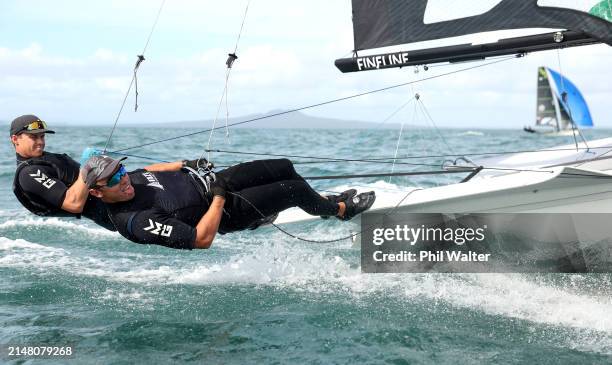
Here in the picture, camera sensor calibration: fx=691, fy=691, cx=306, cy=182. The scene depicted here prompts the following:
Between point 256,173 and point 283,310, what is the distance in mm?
783

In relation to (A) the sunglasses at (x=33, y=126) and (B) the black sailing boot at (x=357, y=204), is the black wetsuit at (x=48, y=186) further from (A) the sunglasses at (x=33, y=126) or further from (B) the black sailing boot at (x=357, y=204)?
(B) the black sailing boot at (x=357, y=204)

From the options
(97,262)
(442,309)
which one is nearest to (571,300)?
(442,309)

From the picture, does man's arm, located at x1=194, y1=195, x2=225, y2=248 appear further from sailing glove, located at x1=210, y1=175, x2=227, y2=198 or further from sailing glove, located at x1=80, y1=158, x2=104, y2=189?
sailing glove, located at x1=80, y1=158, x2=104, y2=189

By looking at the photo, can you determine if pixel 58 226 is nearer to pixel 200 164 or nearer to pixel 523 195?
pixel 200 164

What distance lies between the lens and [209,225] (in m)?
3.51

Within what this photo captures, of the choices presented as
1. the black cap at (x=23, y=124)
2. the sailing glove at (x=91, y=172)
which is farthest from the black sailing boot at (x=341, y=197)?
the black cap at (x=23, y=124)

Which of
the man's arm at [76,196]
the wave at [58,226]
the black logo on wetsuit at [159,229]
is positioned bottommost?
the wave at [58,226]

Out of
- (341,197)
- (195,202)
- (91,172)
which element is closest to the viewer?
(91,172)

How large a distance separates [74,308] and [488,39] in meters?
2.99

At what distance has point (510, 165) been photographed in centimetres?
559

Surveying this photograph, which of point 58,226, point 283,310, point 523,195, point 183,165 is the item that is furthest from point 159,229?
point 58,226

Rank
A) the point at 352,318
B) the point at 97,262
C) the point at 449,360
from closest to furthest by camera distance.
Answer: the point at 449,360, the point at 352,318, the point at 97,262

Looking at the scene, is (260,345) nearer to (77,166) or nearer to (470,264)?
(77,166)

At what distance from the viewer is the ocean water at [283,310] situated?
126 inches
